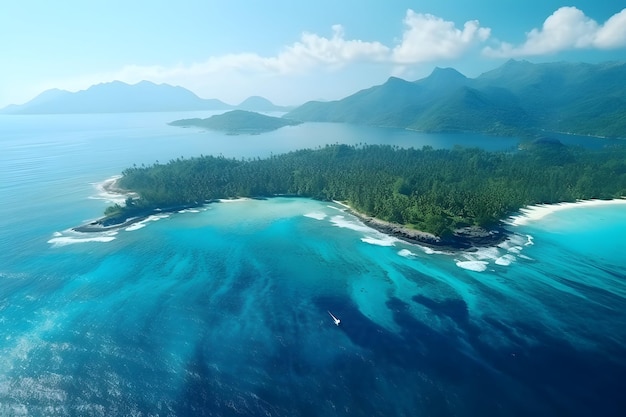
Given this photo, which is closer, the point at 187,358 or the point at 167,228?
the point at 187,358

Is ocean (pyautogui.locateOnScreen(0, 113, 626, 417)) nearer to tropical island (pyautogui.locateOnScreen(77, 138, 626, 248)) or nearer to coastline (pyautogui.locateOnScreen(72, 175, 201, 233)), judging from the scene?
coastline (pyautogui.locateOnScreen(72, 175, 201, 233))

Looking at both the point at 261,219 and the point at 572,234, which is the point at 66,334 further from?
the point at 572,234

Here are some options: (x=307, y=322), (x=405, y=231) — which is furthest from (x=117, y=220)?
(x=405, y=231)

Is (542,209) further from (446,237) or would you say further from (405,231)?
(405,231)

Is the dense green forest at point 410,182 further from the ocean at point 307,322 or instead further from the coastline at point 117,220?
the ocean at point 307,322

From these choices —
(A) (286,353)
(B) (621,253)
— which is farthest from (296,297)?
(B) (621,253)

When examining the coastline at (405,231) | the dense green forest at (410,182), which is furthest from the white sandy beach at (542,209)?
the coastline at (405,231)

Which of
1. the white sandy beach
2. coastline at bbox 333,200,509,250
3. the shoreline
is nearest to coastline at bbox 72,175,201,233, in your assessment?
the shoreline
